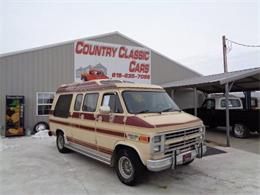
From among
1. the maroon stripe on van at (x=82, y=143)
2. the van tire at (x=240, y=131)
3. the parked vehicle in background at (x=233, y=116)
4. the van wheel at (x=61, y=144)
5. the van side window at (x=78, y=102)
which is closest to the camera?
the maroon stripe on van at (x=82, y=143)

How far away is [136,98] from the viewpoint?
5.38m

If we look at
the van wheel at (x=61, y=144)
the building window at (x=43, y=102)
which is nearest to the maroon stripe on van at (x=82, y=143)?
the van wheel at (x=61, y=144)

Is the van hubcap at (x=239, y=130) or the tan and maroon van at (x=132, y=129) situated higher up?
the tan and maroon van at (x=132, y=129)

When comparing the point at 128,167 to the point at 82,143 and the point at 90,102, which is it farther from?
the point at 90,102

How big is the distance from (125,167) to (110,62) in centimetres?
1043

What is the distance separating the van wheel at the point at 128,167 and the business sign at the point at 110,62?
9.01 metres

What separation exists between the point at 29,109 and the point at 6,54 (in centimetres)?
313

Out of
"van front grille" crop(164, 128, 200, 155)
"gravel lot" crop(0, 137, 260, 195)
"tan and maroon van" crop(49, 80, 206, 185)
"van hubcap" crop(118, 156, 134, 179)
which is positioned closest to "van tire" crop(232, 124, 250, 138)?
"gravel lot" crop(0, 137, 260, 195)

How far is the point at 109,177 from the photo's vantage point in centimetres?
538

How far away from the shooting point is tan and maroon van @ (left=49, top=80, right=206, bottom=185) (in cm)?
447

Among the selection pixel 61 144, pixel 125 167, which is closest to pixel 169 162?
pixel 125 167

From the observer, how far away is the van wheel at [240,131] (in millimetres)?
10235

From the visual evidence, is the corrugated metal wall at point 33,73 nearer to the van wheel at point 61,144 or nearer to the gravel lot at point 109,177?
the van wheel at point 61,144

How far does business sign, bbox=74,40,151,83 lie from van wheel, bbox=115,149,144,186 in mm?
9012
